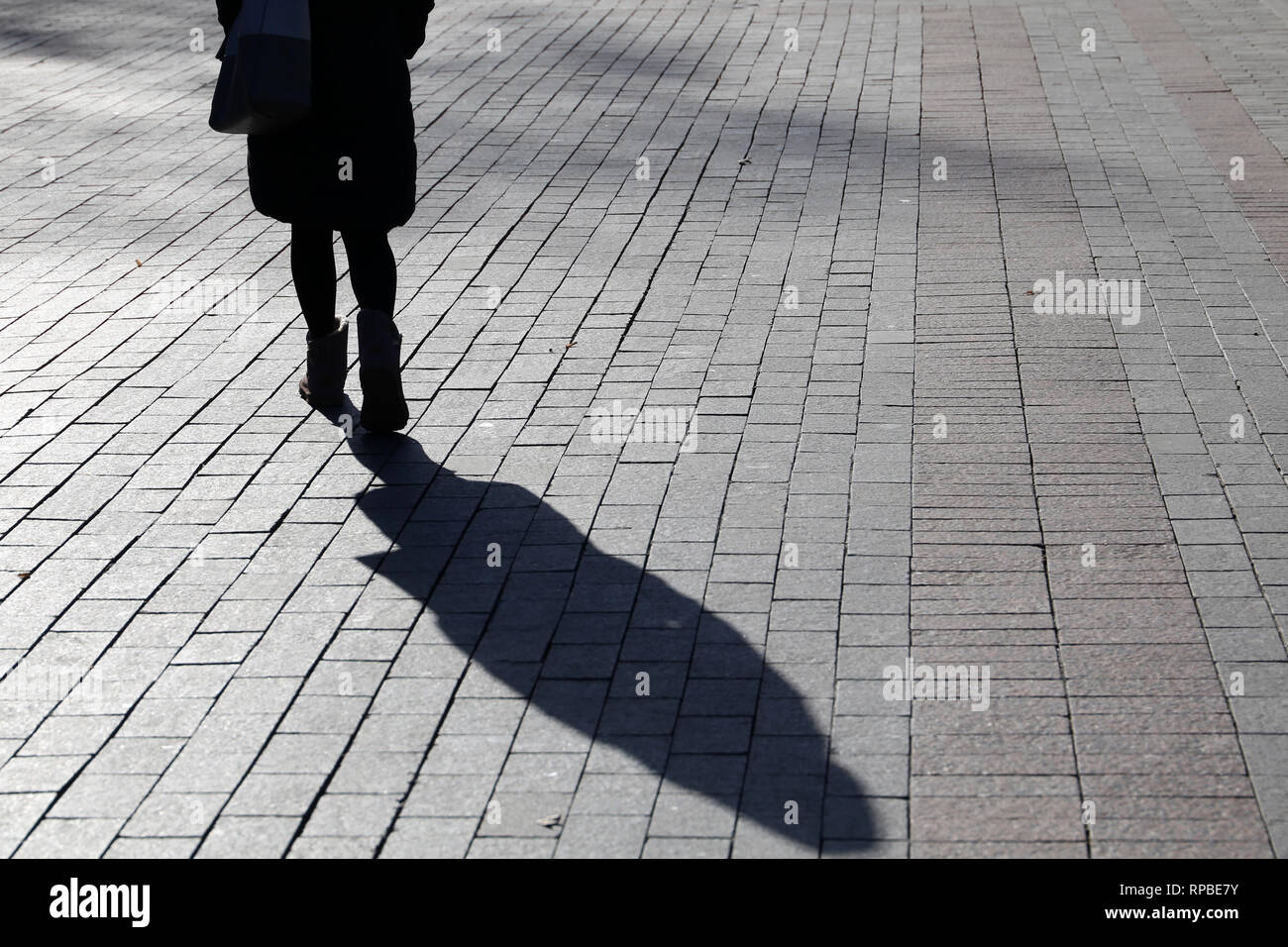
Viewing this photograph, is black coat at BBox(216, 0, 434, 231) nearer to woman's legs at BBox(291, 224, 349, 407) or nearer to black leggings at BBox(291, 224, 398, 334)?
black leggings at BBox(291, 224, 398, 334)

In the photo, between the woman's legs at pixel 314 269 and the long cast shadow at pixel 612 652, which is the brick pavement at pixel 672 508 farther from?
the woman's legs at pixel 314 269

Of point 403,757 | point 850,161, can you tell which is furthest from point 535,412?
point 850,161

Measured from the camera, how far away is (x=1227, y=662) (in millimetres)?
4047

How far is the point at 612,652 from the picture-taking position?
13.8 ft

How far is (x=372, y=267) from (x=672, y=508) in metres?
1.43

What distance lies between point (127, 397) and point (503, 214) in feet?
9.19

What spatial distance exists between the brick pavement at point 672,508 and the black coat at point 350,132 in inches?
33.6

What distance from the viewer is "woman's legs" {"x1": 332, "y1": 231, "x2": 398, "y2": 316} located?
5469mm

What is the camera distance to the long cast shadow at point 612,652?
3.58m

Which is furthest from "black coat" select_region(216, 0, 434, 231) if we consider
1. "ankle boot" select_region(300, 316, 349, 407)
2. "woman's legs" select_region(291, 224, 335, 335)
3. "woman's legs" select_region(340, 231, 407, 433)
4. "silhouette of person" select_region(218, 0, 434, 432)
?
"ankle boot" select_region(300, 316, 349, 407)

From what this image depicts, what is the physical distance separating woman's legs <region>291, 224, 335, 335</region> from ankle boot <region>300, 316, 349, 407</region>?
84 mm

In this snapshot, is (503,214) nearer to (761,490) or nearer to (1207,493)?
(761,490)
